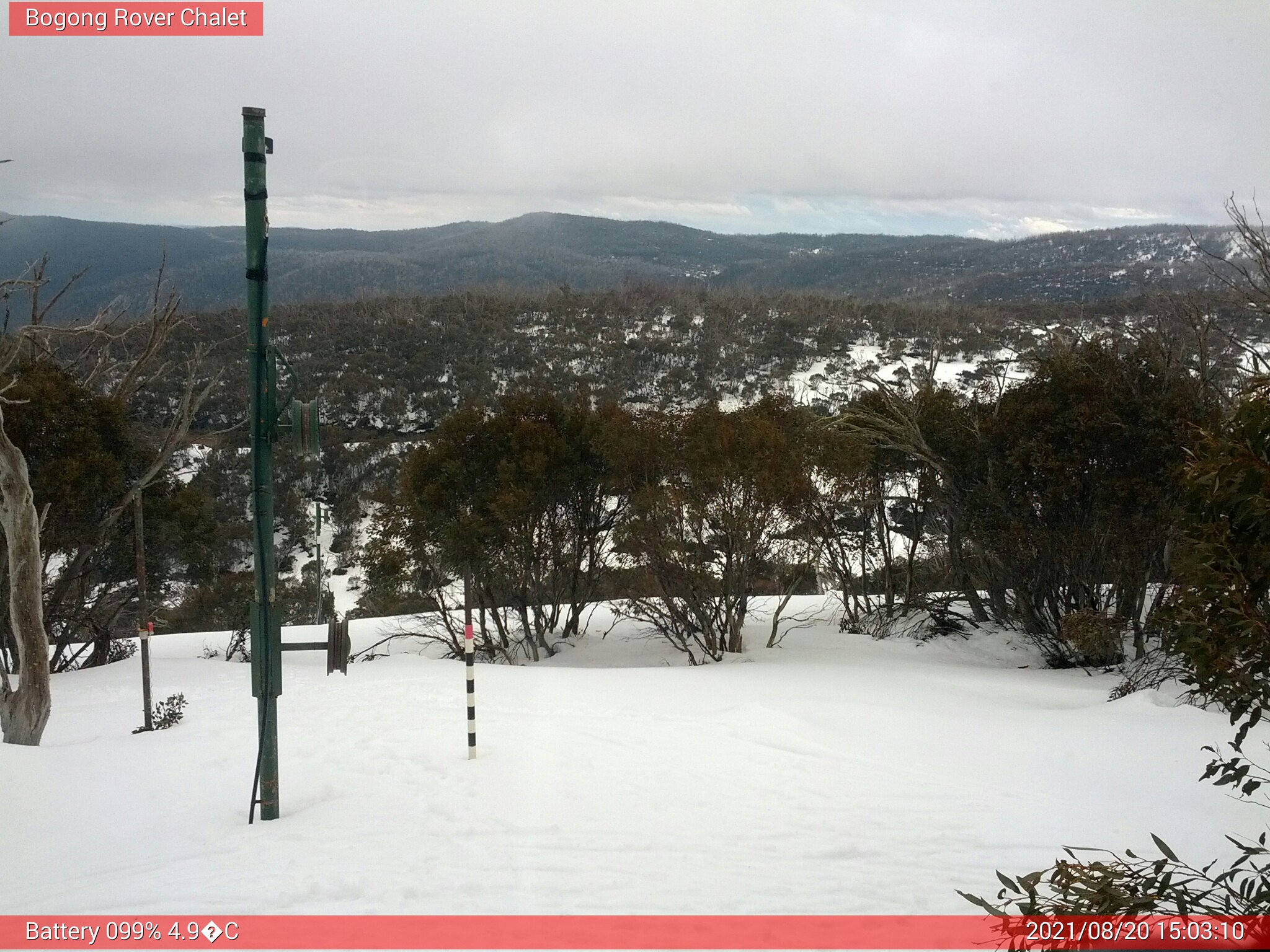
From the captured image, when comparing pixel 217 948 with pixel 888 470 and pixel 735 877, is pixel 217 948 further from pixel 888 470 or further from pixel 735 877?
pixel 888 470

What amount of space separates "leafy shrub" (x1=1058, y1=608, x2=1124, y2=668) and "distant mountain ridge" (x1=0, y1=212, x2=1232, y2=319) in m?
15.6

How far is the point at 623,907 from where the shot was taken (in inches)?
161

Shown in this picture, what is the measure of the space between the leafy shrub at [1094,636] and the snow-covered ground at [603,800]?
2.01m

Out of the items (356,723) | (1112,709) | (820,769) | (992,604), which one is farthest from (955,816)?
(992,604)

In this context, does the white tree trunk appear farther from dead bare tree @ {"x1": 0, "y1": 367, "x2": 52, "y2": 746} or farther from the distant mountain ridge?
the distant mountain ridge

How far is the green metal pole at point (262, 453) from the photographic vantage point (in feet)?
16.1

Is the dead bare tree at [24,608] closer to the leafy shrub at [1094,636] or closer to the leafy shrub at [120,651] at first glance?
the leafy shrub at [120,651]
